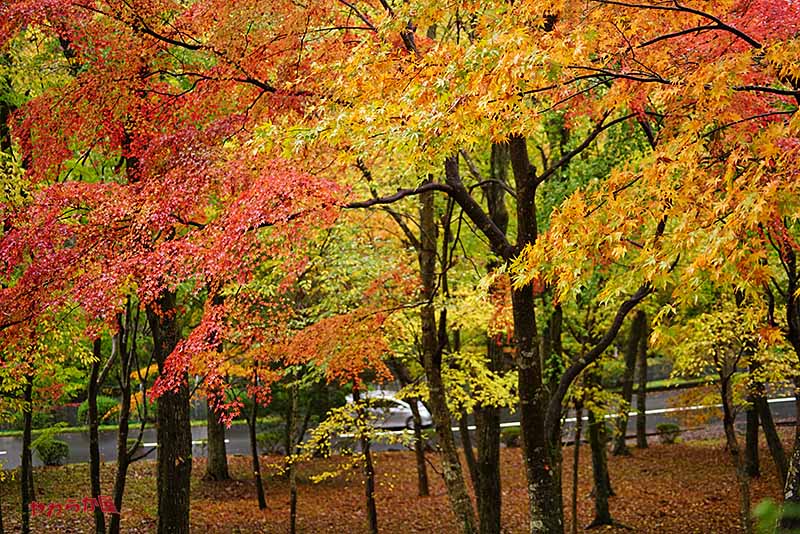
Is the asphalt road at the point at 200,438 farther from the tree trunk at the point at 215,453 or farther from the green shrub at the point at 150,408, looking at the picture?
the tree trunk at the point at 215,453

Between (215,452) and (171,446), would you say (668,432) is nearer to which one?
(215,452)

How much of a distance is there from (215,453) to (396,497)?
188 inches

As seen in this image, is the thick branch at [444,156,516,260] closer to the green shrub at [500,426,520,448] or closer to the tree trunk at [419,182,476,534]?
the tree trunk at [419,182,476,534]

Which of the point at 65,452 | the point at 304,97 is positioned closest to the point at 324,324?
the point at 304,97

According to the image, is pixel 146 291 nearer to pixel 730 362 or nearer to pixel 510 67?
pixel 510 67

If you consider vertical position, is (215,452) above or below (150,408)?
below

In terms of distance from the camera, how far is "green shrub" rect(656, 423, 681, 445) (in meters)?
23.6

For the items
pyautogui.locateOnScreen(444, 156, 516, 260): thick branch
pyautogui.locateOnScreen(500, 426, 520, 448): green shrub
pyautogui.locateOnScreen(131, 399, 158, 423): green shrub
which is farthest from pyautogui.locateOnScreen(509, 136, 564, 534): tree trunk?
pyautogui.locateOnScreen(500, 426, 520, 448): green shrub

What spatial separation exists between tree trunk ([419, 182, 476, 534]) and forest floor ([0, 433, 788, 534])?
4567 mm

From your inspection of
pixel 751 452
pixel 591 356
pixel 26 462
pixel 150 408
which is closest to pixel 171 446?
pixel 26 462

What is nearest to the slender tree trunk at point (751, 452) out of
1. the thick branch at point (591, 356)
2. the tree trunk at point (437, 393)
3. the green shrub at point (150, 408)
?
the tree trunk at point (437, 393)

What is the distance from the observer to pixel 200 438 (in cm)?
2652

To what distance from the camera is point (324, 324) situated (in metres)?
10.7

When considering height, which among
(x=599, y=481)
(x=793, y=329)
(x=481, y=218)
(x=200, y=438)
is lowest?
(x=599, y=481)
